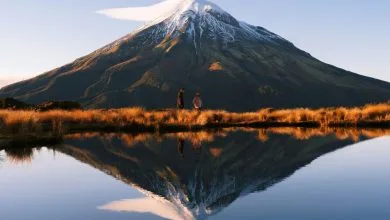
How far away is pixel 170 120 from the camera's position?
35281mm

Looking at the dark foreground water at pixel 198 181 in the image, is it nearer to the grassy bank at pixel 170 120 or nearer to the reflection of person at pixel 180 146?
the reflection of person at pixel 180 146

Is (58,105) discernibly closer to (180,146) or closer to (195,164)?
(180,146)

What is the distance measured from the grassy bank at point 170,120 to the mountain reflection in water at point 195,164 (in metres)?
3.14

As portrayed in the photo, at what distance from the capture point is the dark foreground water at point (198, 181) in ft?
31.7

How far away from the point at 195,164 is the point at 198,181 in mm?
3096

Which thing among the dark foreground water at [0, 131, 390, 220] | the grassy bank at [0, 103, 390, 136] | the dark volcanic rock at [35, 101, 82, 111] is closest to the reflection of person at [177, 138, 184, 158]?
the dark foreground water at [0, 131, 390, 220]

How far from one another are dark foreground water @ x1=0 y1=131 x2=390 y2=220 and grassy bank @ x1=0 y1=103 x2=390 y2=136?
273 inches

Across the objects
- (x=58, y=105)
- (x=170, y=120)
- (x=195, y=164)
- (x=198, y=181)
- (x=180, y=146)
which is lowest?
(x=198, y=181)

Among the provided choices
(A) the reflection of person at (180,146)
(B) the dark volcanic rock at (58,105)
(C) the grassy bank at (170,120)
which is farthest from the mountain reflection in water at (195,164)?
(B) the dark volcanic rock at (58,105)

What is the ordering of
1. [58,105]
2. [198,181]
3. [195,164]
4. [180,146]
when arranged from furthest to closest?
[58,105]
[180,146]
[195,164]
[198,181]

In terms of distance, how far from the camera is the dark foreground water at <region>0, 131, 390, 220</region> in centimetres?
966

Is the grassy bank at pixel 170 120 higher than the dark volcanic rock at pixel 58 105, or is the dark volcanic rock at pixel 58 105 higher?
the dark volcanic rock at pixel 58 105

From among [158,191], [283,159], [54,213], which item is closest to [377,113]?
[283,159]

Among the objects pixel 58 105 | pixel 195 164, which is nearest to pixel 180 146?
pixel 195 164
